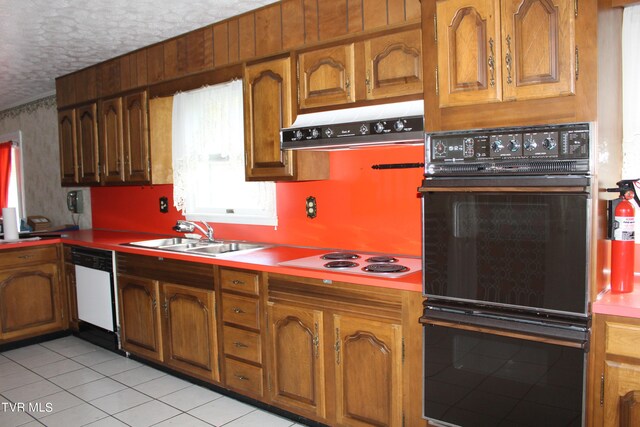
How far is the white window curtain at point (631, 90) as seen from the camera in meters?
2.25

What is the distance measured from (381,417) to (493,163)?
132cm

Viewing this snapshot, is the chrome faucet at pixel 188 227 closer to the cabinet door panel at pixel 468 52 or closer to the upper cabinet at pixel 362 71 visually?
the upper cabinet at pixel 362 71

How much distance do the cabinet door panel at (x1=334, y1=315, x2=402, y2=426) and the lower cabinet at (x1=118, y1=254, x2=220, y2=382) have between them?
3.30ft

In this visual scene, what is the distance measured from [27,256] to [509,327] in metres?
4.11

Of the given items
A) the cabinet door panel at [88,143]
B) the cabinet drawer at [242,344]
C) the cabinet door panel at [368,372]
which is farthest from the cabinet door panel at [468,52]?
the cabinet door panel at [88,143]

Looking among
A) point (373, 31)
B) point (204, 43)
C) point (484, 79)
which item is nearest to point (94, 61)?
point (204, 43)

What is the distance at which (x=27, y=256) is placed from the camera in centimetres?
446

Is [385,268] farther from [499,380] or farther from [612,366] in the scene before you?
[612,366]

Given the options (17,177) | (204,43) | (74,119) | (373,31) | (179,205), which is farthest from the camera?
(17,177)

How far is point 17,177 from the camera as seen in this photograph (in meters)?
6.73

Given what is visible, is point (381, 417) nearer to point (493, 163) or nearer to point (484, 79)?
point (493, 163)

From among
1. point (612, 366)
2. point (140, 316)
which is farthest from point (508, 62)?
point (140, 316)

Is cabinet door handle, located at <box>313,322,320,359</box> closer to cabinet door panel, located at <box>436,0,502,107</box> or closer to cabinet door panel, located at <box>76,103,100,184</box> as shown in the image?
cabinet door panel, located at <box>436,0,502,107</box>

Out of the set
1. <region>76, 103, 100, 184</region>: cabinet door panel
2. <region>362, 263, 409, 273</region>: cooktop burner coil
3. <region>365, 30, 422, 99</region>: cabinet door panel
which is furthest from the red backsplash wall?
<region>76, 103, 100, 184</region>: cabinet door panel
